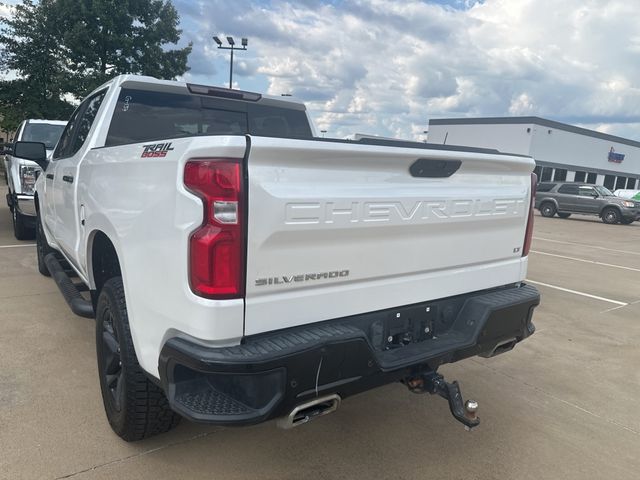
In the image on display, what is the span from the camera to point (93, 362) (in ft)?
12.7

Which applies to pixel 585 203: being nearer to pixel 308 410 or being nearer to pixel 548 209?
pixel 548 209

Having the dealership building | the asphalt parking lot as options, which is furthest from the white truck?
the dealership building

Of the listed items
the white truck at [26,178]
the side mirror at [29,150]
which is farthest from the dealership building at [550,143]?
the side mirror at [29,150]

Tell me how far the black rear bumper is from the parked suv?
76.1 ft

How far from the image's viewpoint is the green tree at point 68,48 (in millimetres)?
20578

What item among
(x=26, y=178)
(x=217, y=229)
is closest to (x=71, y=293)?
(x=217, y=229)

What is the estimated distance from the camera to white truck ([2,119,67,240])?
785cm

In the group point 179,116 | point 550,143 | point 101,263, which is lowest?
point 101,263

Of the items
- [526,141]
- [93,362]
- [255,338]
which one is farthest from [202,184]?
[526,141]

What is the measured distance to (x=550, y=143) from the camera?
41.9m

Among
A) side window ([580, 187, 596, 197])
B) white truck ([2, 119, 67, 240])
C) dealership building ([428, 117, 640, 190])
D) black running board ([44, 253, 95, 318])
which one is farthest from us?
dealership building ([428, 117, 640, 190])

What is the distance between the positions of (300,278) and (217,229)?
1.45 ft

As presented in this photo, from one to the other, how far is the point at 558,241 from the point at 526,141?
2873cm

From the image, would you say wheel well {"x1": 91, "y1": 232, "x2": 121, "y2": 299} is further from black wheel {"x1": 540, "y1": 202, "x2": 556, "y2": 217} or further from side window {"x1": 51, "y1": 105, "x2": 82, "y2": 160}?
black wheel {"x1": 540, "y1": 202, "x2": 556, "y2": 217}
